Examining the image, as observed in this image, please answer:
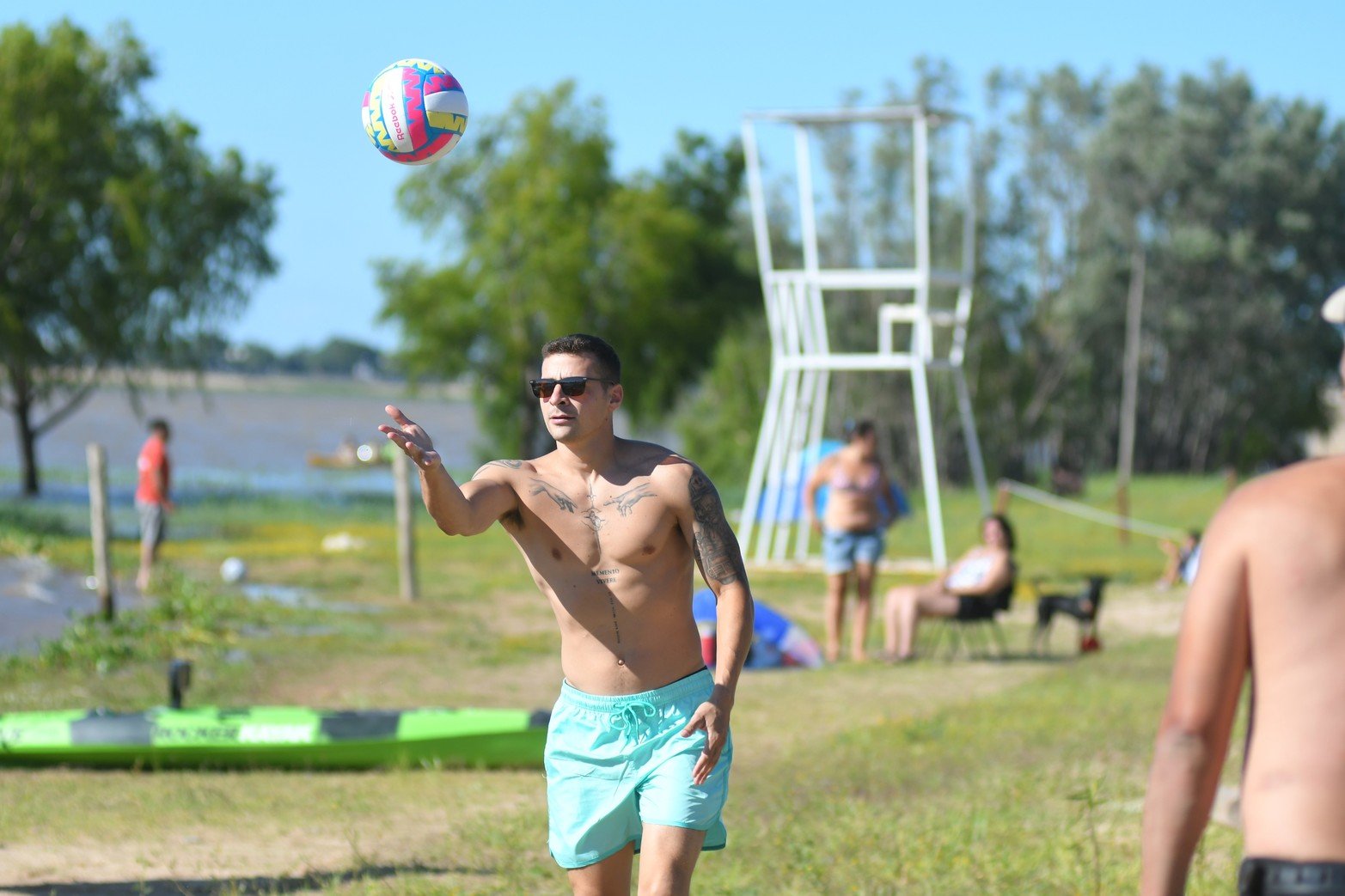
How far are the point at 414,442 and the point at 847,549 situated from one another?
9499 millimetres

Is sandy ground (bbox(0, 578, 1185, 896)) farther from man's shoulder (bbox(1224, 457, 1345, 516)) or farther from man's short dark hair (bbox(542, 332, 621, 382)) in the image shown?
man's shoulder (bbox(1224, 457, 1345, 516))

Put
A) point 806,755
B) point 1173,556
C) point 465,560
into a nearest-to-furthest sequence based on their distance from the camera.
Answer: point 806,755 < point 1173,556 < point 465,560

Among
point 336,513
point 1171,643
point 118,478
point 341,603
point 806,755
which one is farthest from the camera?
point 118,478

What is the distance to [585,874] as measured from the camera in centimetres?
453

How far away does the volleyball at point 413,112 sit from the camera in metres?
5.79

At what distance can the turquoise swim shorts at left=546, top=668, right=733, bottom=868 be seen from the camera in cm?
443

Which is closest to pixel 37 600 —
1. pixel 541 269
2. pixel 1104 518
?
pixel 1104 518

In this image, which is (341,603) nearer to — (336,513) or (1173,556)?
(1173,556)

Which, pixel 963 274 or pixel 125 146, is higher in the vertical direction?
pixel 125 146

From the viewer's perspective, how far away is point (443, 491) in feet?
14.4

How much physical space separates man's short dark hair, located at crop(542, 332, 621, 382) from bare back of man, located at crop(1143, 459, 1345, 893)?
2.47 m

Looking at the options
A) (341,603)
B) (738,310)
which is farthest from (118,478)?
(341,603)

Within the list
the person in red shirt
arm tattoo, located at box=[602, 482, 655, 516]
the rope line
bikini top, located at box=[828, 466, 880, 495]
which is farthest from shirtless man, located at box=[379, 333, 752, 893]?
the rope line

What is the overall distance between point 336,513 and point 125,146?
1008 cm
